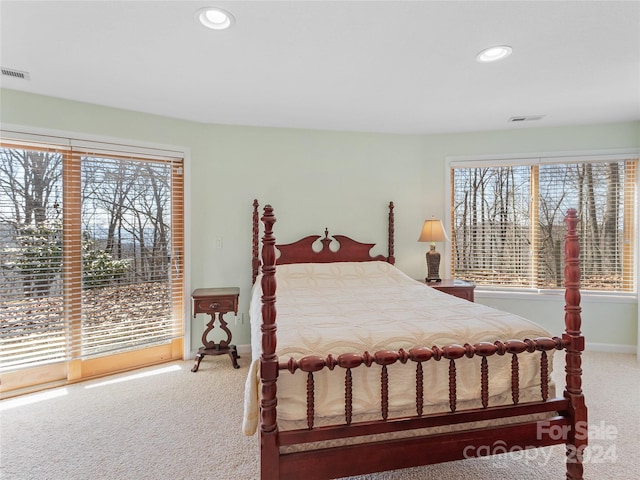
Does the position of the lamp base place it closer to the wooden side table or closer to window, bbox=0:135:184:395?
the wooden side table

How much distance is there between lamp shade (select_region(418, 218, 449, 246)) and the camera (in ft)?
11.7

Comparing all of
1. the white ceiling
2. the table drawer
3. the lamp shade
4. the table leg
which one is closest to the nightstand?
the lamp shade

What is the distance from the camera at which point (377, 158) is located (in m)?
3.90

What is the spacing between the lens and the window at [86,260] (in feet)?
8.78

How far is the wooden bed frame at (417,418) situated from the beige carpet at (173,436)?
0.39 meters

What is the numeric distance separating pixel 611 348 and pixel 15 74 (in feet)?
19.2

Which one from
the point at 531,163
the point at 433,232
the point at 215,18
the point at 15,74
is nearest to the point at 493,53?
the point at 215,18

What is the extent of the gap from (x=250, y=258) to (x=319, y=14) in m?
2.46

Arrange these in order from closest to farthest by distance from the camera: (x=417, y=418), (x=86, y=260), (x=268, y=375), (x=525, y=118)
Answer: (x=268, y=375)
(x=417, y=418)
(x=86, y=260)
(x=525, y=118)

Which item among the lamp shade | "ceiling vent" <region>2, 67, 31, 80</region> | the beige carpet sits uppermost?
"ceiling vent" <region>2, 67, 31, 80</region>

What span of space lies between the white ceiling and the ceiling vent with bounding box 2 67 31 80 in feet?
0.23

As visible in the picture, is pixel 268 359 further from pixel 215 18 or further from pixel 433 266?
pixel 433 266

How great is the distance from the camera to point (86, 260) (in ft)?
9.80

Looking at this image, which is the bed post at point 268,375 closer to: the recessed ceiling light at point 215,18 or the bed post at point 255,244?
the recessed ceiling light at point 215,18
